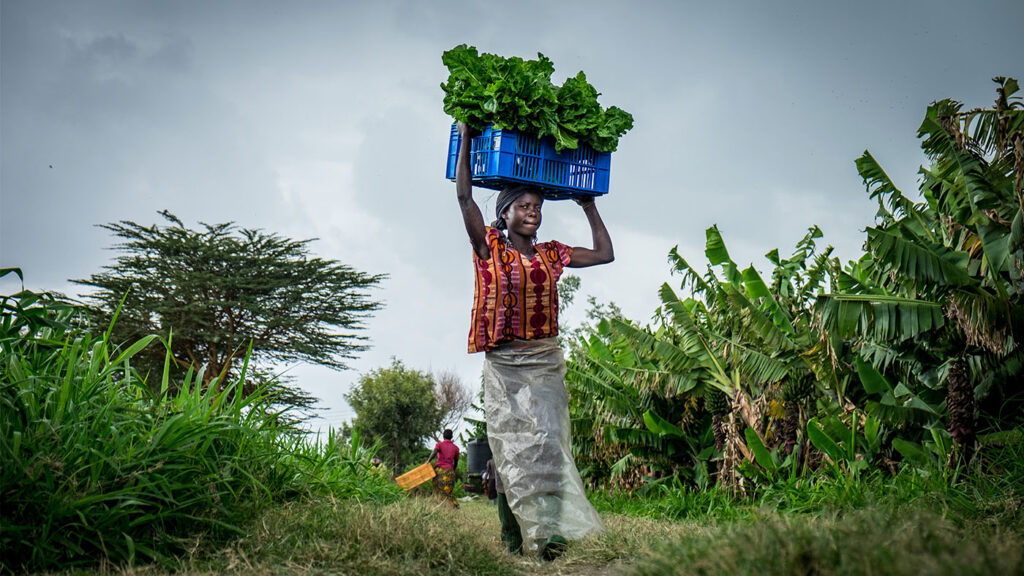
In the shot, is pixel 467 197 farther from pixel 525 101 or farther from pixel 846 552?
pixel 846 552

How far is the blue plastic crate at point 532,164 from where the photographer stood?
5.32 metres

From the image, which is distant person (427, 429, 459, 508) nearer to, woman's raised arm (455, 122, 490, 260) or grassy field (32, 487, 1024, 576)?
grassy field (32, 487, 1024, 576)

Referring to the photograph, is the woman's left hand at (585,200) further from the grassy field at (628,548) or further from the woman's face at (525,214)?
the grassy field at (628,548)

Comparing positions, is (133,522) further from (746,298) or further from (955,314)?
(746,298)

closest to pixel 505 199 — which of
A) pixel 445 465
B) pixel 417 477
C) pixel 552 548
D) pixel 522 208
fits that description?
pixel 522 208

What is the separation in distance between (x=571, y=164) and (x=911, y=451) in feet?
14.5

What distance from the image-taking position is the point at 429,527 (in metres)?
4.41

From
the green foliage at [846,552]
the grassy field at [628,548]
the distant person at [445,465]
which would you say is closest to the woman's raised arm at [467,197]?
the grassy field at [628,548]

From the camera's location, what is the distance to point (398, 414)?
1267 inches

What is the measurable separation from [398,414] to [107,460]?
94.0 feet

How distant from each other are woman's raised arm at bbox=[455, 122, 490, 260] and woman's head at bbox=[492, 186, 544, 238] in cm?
31

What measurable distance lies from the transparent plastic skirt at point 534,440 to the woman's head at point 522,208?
80 cm

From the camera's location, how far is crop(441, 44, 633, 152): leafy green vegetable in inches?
208

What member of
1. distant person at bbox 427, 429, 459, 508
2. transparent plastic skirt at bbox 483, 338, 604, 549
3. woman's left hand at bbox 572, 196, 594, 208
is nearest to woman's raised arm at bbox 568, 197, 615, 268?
woman's left hand at bbox 572, 196, 594, 208
